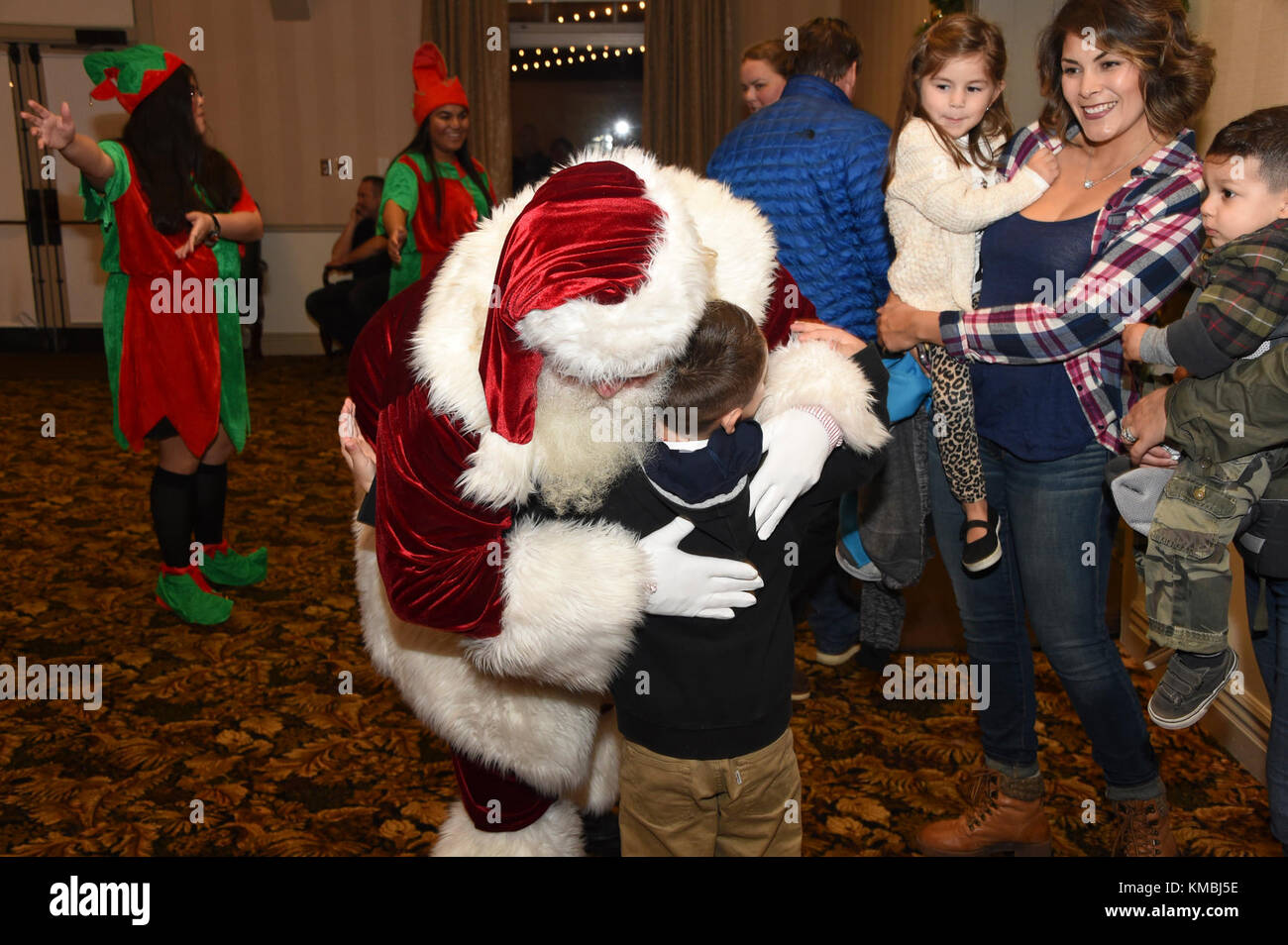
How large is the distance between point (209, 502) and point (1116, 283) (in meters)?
2.78

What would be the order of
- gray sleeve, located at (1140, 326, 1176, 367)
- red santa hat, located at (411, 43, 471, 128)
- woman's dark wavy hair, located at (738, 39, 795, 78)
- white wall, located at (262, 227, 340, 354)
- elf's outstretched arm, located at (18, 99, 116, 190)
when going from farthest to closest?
white wall, located at (262, 227, 340, 354)
red santa hat, located at (411, 43, 471, 128)
woman's dark wavy hair, located at (738, 39, 795, 78)
elf's outstretched arm, located at (18, 99, 116, 190)
gray sleeve, located at (1140, 326, 1176, 367)

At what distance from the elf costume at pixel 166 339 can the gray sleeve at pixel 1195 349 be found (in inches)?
102

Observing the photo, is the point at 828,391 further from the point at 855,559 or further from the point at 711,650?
the point at 855,559

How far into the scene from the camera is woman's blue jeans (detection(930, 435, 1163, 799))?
A: 1.81 metres

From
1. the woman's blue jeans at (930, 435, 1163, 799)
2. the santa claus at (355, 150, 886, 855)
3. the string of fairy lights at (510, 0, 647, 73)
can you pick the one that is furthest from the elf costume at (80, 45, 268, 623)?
the string of fairy lights at (510, 0, 647, 73)

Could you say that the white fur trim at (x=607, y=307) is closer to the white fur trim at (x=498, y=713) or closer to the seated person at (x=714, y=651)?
the seated person at (x=714, y=651)

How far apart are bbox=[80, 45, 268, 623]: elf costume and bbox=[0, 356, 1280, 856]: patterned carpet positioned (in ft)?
1.03

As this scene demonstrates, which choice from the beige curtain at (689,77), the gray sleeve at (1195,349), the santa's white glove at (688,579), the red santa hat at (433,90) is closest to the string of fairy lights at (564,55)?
the beige curtain at (689,77)

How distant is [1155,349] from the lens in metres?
1.62

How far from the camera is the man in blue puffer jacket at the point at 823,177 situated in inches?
96.7

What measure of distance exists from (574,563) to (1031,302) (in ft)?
3.07

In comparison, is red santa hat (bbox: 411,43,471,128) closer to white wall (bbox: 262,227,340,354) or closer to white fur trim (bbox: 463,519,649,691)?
white fur trim (bbox: 463,519,649,691)

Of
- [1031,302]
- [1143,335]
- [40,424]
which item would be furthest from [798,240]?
[40,424]
